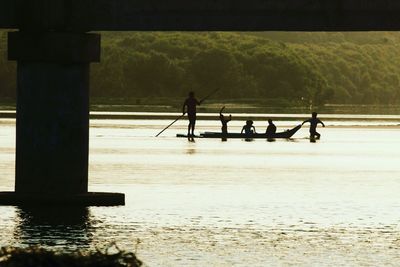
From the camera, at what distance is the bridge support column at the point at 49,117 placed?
2333cm

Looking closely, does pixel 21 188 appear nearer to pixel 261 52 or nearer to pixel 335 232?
pixel 335 232

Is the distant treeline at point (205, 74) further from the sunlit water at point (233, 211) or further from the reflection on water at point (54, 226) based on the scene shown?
the reflection on water at point (54, 226)

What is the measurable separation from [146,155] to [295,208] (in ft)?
54.2

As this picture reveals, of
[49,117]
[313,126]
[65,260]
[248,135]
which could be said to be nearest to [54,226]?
[49,117]

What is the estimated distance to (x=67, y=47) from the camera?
23.3m

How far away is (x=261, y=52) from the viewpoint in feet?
614

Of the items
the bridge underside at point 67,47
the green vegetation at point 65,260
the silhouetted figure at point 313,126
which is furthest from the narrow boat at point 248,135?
the green vegetation at point 65,260

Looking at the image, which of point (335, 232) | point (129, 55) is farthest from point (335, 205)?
point (129, 55)

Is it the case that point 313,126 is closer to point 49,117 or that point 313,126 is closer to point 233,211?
point 233,211

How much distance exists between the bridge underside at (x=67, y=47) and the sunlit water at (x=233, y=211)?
0.72 meters

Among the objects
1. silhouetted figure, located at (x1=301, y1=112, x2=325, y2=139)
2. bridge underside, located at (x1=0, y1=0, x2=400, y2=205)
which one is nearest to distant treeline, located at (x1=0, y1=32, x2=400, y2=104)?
silhouetted figure, located at (x1=301, y1=112, x2=325, y2=139)

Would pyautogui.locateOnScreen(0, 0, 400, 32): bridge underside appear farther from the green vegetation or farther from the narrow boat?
the narrow boat

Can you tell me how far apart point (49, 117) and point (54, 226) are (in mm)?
3413

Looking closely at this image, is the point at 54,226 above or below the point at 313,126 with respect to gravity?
above
